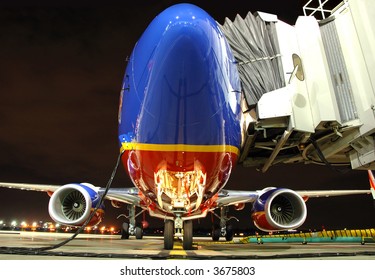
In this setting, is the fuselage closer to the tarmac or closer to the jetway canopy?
the tarmac

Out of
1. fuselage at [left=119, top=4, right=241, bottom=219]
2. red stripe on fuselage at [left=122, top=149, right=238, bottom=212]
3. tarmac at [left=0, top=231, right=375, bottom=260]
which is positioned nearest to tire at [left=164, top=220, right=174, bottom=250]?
tarmac at [left=0, top=231, right=375, bottom=260]

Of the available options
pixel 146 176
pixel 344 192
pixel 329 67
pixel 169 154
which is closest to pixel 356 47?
pixel 329 67

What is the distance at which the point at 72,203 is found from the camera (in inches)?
363

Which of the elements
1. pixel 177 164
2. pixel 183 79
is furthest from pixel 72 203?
pixel 183 79

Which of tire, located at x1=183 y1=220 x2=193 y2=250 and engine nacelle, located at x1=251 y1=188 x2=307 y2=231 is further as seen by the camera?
engine nacelle, located at x1=251 y1=188 x2=307 y2=231

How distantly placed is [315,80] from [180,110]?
12.0ft

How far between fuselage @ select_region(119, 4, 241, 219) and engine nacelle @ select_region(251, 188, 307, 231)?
125 inches

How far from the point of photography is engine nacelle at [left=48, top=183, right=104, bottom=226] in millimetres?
8492

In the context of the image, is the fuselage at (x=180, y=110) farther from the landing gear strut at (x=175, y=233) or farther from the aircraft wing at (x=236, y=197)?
the aircraft wing at (x=236, y=197)

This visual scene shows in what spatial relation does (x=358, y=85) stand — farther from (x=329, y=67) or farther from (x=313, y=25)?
(x=313, y=25)

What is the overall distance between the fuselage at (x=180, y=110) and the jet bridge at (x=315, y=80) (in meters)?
1.40

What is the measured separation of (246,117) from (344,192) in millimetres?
11647

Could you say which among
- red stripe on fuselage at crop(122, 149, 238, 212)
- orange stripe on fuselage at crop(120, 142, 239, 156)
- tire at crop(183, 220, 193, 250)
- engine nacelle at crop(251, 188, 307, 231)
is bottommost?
tire at crop(183, 220, 193, 250)

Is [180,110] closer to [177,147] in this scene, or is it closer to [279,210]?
[177,147]
